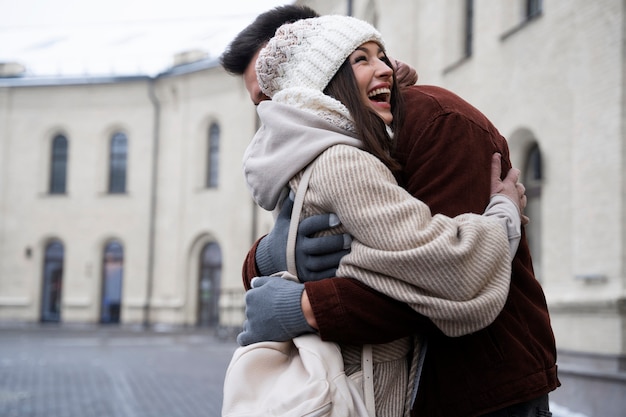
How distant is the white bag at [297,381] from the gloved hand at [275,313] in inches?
1.2

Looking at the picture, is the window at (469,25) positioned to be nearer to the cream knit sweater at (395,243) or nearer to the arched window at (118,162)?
the cream knit sweater at (395,243)

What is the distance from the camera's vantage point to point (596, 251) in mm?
10055

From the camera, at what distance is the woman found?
1.91 m

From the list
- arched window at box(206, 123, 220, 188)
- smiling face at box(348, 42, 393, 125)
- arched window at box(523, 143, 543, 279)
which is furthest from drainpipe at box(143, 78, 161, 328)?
smiling face at box(348, 42, 393, 125)

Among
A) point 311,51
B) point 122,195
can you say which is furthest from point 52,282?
point 311,51

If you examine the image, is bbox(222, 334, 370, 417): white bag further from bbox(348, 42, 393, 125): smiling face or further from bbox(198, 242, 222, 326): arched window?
bbox(198, 242, 222, 326): arched window

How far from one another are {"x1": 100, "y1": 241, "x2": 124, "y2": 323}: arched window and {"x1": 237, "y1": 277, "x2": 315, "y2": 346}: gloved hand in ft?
110

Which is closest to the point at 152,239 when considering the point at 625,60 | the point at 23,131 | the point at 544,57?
the point at 23,131

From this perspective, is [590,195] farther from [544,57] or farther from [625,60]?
[544,57]

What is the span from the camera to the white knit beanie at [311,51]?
2.23 meters

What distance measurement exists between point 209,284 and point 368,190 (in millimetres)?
30608

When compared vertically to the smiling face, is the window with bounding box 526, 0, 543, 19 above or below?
above

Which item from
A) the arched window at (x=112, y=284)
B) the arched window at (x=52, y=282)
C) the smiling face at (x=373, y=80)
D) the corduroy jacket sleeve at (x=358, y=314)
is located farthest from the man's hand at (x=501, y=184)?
the arched window at (x=52, y=282)

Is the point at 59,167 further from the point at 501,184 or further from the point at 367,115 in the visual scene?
the point at 501,184
